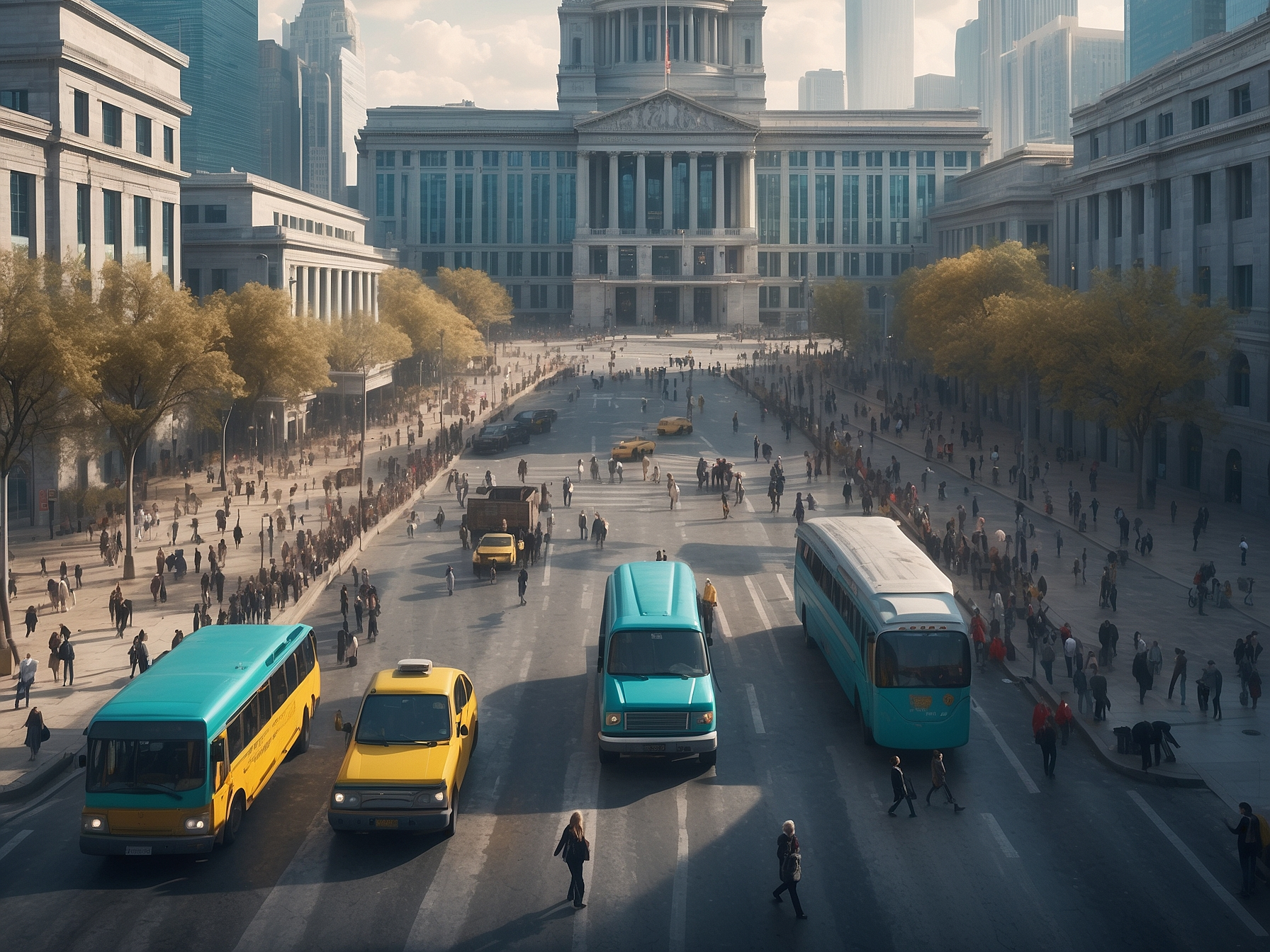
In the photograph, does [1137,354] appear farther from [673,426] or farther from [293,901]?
[293,901]

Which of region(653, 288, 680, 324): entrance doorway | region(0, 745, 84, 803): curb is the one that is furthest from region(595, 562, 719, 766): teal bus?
region(653, 288, 680, 324): entrance doorway

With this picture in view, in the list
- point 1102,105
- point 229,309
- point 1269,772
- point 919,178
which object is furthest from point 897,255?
point 1269,772

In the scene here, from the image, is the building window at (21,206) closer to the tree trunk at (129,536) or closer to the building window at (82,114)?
the building window at (82,114)

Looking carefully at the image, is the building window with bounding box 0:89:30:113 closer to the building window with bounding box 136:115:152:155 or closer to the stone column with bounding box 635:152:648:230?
the building window with bounding box 136:115:152:155

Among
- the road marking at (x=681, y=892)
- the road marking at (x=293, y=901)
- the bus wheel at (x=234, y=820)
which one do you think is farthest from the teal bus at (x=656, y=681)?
the bus wheel at (x=234, y=820)

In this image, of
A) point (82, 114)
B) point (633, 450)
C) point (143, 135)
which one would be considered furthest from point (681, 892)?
point (143, 135)
